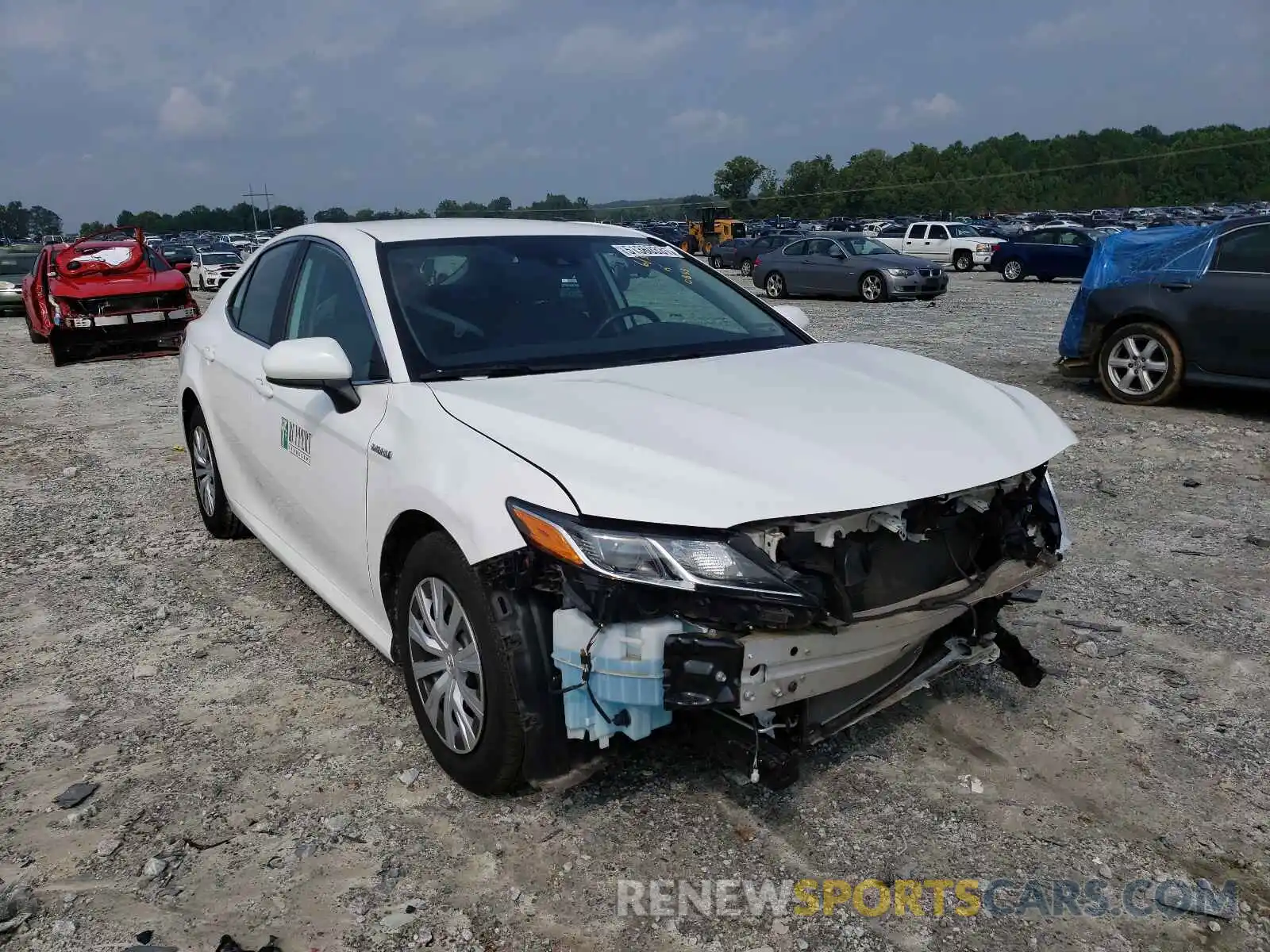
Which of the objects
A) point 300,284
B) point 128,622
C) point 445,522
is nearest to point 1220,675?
point 445,522

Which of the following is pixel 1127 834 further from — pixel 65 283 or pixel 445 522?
pixel 65 283

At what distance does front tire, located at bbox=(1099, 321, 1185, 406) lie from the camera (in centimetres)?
869

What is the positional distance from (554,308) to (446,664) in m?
1.45

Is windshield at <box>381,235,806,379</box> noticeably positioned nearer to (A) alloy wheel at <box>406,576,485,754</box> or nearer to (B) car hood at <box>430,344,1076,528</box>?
(B) car hood at <box>430,344,1076,528</box>

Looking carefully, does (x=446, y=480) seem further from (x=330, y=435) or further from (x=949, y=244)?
(x=949, y=244)

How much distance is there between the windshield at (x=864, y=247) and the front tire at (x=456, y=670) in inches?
832

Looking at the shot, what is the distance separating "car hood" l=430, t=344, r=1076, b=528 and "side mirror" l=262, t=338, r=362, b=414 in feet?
1.17

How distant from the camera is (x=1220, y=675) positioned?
3895 millimetres

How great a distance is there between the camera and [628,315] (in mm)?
4020

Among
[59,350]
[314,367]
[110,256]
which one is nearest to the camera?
[314,367]

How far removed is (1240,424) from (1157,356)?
3.13ft

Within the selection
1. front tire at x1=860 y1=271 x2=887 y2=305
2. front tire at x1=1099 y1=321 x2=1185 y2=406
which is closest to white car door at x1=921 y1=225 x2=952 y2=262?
front tire at x1=860 y1=271 x2=887 y2=305

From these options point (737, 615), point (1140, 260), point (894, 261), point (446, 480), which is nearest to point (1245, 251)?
point (1140, 260)

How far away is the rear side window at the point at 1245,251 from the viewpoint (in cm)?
824
